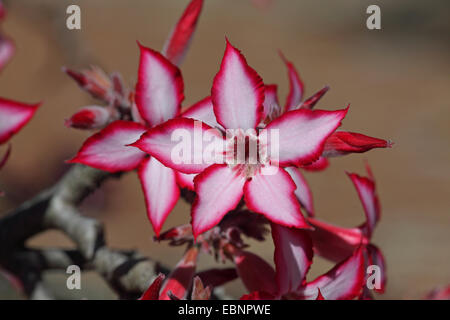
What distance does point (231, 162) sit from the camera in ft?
1.48

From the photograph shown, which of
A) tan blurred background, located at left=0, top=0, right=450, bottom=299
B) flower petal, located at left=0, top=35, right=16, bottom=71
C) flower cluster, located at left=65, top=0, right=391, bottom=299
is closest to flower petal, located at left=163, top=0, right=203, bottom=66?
flower cluster, located at left=65, top=0, right=391, bottom=299

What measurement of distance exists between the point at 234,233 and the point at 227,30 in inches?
117

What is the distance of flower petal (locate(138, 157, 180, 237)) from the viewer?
18.7 inches

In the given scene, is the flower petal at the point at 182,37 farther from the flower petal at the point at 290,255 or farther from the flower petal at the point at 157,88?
the flower petal at the point at 290,255

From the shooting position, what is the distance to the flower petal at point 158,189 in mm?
475

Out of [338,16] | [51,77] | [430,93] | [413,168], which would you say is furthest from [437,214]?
[51,77]

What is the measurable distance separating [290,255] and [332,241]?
0.13m

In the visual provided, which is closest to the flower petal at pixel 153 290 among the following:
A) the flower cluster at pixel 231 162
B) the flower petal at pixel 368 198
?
the flower cluster at pixel 231 162

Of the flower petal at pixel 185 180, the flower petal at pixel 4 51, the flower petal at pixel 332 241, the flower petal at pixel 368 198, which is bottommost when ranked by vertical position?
the flower petal at pixel 332 241

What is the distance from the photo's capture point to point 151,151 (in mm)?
426

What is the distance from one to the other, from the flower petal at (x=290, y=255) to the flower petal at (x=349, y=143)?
0.25ft

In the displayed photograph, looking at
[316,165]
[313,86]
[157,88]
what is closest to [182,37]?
[157,88]

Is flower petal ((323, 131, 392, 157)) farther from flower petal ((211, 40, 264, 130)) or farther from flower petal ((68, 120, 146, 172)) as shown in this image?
flower petal ((68, 120, 146, 172))
